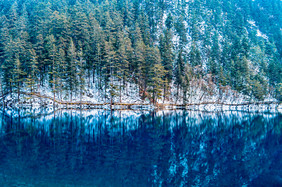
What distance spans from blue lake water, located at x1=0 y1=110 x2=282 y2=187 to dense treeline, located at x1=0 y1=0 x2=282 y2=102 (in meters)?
35.6

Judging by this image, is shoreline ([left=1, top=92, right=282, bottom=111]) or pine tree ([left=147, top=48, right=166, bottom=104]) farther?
pine tree ([left=147, top=48, right=166, bottom=104])

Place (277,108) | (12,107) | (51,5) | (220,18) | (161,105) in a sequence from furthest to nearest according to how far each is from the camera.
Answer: (220,18) → (51,5) → (277,108) → (161,105) → (12,107)

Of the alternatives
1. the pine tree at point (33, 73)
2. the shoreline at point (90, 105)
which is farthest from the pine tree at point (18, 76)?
the shoreline at point (90, 105)

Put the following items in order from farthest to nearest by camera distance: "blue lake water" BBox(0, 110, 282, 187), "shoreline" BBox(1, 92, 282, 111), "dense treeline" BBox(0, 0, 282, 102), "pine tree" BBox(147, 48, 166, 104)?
1. "dense treeline" BBox(0, 0, 282, 102)
2. "pine tree" BBox(147, 48, 166, 104)
3. "shoreline" BBox(1, 92, 282, 111)
4. "blue lake water" BBox(0, 110, 282, 187)

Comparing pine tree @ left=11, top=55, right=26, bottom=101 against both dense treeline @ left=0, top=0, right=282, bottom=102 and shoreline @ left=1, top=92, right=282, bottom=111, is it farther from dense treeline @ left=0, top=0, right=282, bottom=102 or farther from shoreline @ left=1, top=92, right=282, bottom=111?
shoreline @ left=1, top=92, right=282, bottom=111

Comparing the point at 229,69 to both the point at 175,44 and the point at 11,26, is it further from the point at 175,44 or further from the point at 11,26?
the point at 11,26

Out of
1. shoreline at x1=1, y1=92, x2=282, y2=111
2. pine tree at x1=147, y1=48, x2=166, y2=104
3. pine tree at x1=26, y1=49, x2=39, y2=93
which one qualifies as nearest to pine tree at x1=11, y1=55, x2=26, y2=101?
pine tree at x1=26, y1=49, x2=39, y2=93

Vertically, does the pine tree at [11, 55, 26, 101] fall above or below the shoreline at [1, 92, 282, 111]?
above

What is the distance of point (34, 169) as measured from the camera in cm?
1628

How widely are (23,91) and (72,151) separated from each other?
5177cm

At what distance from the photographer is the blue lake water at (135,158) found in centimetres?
1521

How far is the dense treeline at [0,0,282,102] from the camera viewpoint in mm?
65250

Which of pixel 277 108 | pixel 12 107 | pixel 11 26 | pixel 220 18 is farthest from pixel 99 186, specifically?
pixel 220 18

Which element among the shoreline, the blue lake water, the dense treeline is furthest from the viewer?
the dense treeline
